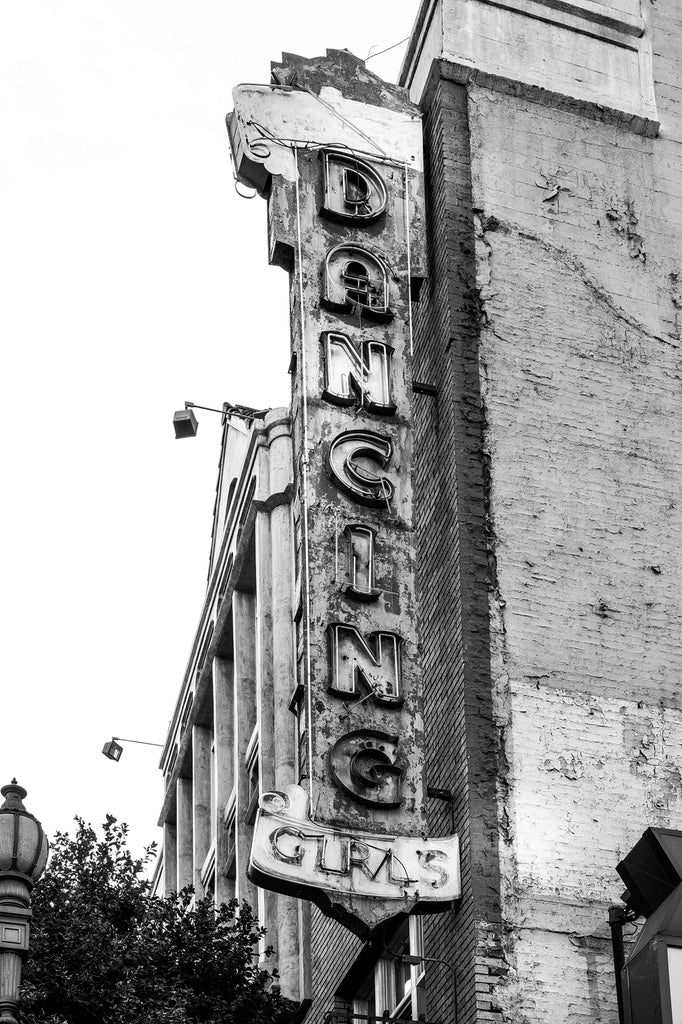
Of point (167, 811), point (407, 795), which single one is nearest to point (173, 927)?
point (407, 795)

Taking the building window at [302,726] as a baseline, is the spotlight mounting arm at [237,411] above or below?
above

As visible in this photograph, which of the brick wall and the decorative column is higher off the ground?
the brick wall

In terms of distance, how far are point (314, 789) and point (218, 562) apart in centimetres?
1798

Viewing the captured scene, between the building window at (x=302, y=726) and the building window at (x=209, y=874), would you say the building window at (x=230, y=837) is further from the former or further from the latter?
the building window at (x=302, y=726)

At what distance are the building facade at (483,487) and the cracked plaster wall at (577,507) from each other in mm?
32

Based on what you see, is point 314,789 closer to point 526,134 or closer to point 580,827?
point 580,827

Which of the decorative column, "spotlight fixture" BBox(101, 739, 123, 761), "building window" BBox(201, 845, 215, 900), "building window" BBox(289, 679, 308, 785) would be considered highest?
"spotlight fixture" BBox(101, 739, 123, 761)

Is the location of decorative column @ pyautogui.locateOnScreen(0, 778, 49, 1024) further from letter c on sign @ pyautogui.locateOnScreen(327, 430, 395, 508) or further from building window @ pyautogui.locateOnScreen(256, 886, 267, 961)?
building window @ pyautogui.locateOnScreen(256, 886, 267, 961)

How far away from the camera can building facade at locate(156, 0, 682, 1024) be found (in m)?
18.2

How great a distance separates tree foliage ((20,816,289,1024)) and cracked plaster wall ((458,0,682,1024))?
5.32 meters

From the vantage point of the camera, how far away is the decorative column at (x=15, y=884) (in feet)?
48.9

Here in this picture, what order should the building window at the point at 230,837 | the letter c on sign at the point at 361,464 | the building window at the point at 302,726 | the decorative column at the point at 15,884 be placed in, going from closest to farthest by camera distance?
1. the decorative column at the point at 15,884
2. the building window at the point at 302,726
3. the letter c on sign at the point at 361,464
4. the building window at the point at 230,837

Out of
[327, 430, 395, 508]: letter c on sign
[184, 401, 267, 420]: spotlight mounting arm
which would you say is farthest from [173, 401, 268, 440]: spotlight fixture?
[327, 430, 395, 508]: letter c on sign

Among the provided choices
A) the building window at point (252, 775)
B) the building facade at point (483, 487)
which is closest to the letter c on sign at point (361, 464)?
the building facade at point (483, 487)
